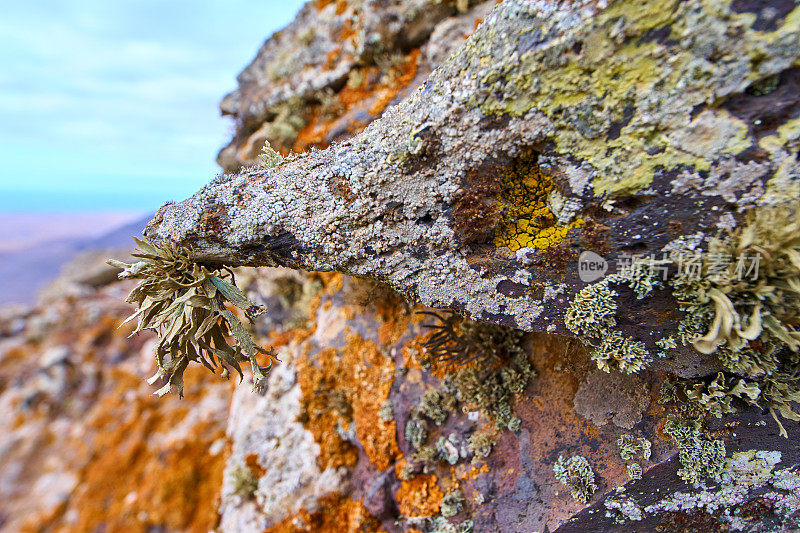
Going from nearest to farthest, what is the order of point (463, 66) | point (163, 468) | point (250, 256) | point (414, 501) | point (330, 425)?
1. point (463, 66)
2. point (250, 256)
3. point (414, 501)
4. point (330, 425)
5. point (163, 468)

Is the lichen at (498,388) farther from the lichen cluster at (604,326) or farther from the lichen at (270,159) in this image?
the lichen at (270,159)

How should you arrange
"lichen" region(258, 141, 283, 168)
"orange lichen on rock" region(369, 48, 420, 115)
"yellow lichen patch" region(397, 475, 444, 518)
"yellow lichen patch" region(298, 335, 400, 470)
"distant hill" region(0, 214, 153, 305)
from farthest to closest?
1. "distant hill" region(0, 214, 153, 305)
2. "orange lichen on rock" region(369, 48, 420, 115)
3. "yellow lichen patch" region(298, 335, 400, 470)
4. "yellow lichen patch" region(397, 475, 444, 518)
5. "lichen" region(258, 141, 283, 168)

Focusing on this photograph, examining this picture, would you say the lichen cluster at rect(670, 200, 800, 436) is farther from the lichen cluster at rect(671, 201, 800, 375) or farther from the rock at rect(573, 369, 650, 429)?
the rock at rect(573, 369, 650, 429)

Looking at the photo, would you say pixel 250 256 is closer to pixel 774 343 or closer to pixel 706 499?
pixel 774 343

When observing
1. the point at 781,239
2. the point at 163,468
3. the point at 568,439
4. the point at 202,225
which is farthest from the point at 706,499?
the point at 163,468

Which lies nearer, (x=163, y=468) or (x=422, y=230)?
(x=422, y=230)

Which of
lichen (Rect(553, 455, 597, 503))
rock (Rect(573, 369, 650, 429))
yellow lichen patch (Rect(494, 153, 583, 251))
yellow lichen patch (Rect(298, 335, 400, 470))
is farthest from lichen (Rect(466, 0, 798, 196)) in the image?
yellow lichen patch (Rect(298, 335, 400, 470))
